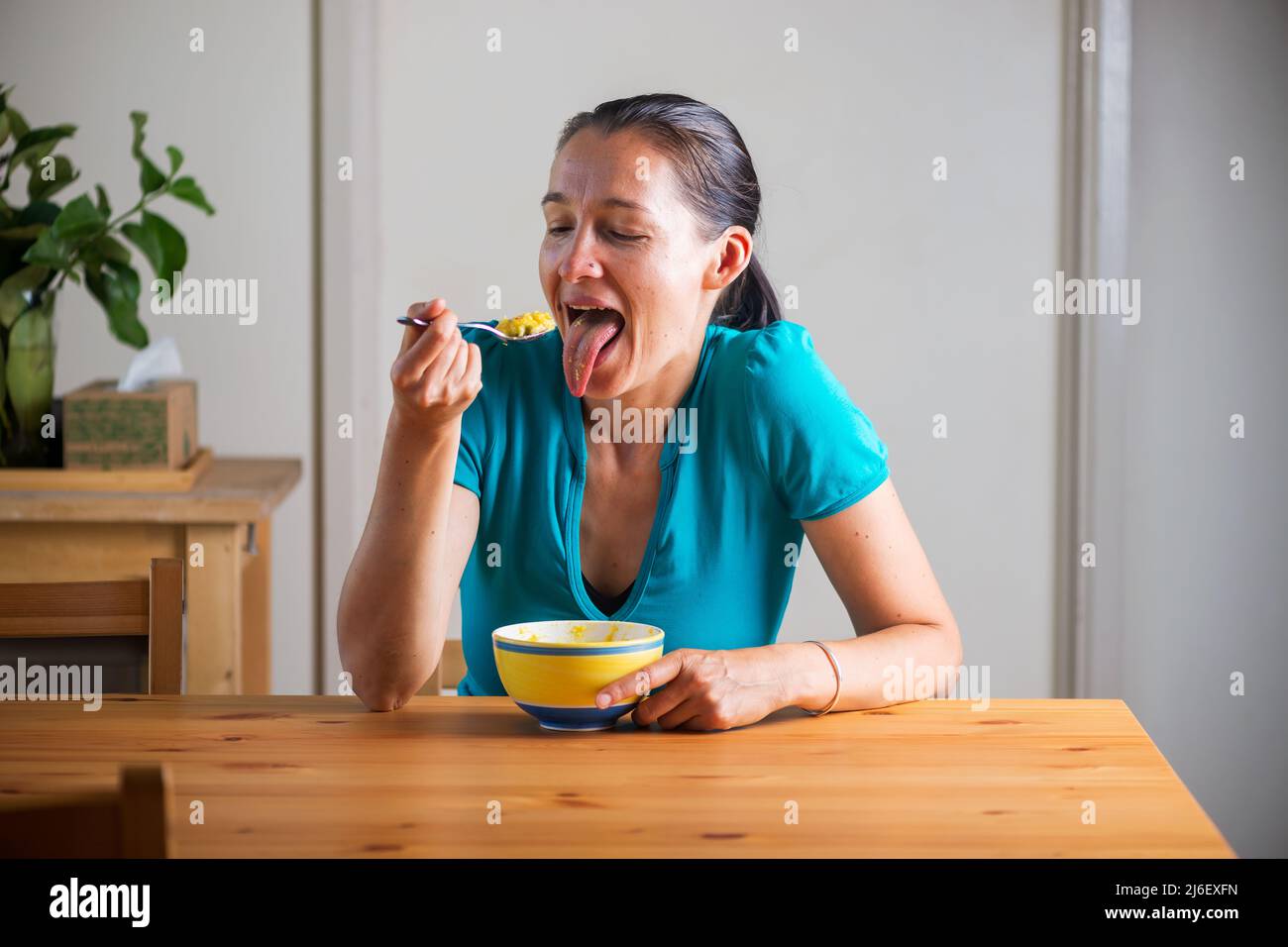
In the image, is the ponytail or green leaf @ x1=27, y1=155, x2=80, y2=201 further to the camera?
green leaf @ x1=27, y1=155, x2=80, y2=201

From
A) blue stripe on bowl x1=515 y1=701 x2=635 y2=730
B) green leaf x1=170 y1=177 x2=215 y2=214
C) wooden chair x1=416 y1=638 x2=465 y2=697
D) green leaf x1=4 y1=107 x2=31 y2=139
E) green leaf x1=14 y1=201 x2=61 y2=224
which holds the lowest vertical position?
wooden chair x1=416 y1=638 x2=465 y2=697

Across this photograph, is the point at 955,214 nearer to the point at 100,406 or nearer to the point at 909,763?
the point at 100,406

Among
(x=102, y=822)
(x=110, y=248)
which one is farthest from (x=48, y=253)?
(x=102, y=822)

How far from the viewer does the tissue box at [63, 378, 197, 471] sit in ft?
7.05

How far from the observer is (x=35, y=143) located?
2180mm

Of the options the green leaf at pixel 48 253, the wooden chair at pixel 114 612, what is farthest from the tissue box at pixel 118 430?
the wooden chair at pixel 114 612

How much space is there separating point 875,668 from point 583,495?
0.40m

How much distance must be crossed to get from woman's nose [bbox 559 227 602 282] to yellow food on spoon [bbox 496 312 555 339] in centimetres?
14

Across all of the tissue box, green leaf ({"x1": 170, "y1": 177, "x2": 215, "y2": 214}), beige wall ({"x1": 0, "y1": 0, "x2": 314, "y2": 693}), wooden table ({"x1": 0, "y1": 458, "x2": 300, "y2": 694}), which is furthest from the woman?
beige wall ({"x1": 0, "y1": 0, "x2": 314, "y2": 693})

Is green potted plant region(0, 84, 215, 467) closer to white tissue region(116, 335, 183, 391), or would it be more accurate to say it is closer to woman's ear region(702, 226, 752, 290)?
white tissue region(116, 335, 183, 391)

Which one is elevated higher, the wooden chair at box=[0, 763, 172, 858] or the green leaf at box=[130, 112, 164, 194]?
the green leaf at box=[130, 112, 164, 194]

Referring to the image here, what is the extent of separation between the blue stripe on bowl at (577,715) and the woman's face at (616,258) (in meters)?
0.40
